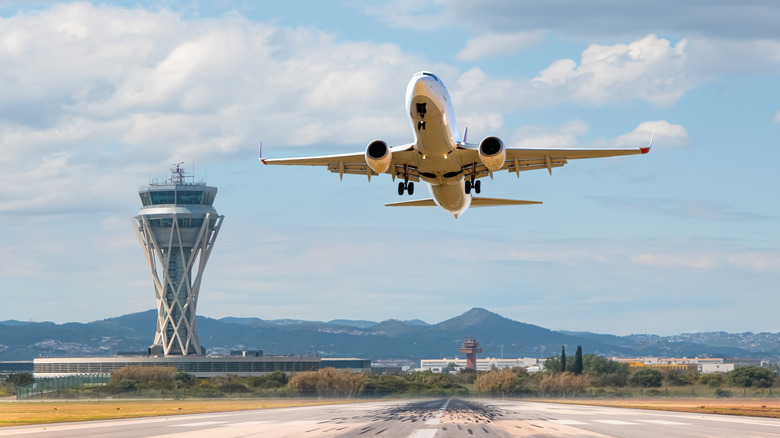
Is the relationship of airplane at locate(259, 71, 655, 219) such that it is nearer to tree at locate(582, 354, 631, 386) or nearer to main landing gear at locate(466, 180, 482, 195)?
main landing gear at locate(466, 180, 482, 195)

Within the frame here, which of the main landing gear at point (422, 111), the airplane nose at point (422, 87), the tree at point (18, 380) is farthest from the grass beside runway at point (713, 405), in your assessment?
the tree at point (18, 380)

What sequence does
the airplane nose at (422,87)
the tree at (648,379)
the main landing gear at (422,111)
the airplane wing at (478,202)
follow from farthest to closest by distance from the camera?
the tree at (648,379) < the airplane wing at (478,202) < the main landing gear at (422,111) < the airplane nose at (422,87)

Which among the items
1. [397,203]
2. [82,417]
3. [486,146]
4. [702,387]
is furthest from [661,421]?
[702,387]

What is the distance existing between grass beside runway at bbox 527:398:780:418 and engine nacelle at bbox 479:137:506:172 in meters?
42.9

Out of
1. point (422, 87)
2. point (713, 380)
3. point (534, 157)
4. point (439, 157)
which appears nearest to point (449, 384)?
point (713, 380)

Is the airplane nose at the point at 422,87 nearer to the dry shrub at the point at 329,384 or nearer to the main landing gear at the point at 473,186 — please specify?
the main landing gear at the point at 473,186

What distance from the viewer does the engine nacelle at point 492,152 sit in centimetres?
5134

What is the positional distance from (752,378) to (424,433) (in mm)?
107684

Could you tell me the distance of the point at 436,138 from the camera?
51.1 metres

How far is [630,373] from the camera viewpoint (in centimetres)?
17562

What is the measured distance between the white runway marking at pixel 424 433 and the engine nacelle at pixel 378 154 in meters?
15.5

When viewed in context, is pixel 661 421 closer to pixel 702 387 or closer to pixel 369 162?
pixel 369 162

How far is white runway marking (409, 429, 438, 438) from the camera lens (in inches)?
2149

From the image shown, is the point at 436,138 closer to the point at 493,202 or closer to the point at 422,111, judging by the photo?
the point at 422,111
